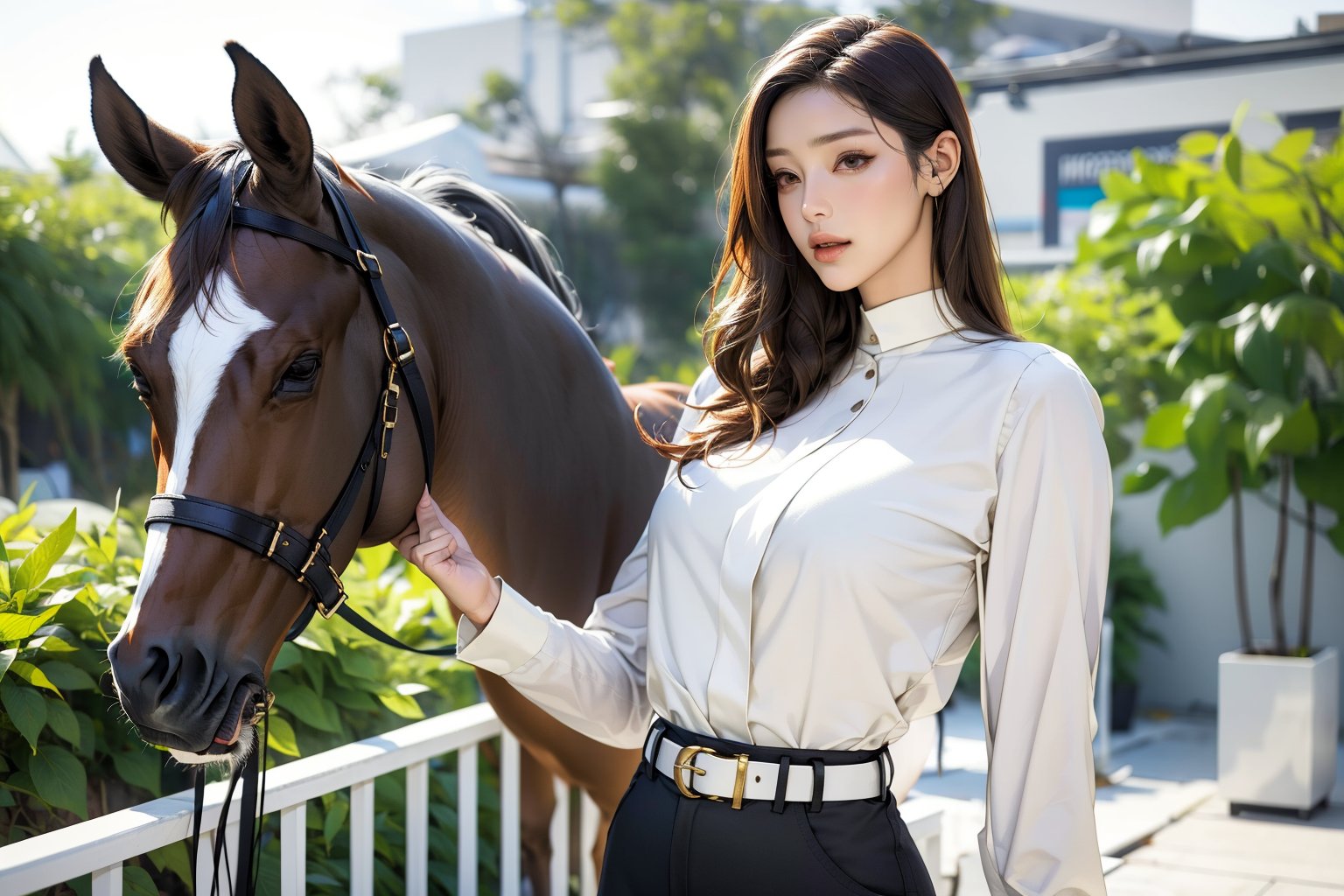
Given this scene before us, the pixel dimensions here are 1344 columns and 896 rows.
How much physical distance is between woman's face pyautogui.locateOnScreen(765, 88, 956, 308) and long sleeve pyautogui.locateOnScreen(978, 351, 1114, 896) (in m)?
0.25

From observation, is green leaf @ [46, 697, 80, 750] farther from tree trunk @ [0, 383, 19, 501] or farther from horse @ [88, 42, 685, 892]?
tree trunk @ [0, 383, 19, 501]

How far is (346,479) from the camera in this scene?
136 centimetres

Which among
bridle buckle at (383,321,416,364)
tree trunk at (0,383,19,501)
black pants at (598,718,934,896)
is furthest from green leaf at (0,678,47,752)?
tree trunk at (0,383,19,501)

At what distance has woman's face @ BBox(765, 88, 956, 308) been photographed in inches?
54.1

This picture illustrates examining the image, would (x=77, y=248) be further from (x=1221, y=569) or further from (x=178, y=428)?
(x=1221, y=569)

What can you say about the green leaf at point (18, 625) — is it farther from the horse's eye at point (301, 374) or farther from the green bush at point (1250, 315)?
the green bush at point (1250, 315)

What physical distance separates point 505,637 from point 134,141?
0.77 metres

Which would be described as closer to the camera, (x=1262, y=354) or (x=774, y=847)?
(x=774, y=847)

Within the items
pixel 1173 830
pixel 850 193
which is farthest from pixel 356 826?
pixel 1173 830

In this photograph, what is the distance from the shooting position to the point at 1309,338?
14.1ft

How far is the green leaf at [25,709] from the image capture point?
5.01ft

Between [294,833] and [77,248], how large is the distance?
11.6 ft

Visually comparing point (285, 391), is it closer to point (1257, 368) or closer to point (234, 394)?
point (234, 394)

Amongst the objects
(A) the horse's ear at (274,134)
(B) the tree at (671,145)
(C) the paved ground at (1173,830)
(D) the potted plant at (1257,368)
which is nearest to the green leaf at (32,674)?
(A) the horse's ear at (274,134)
